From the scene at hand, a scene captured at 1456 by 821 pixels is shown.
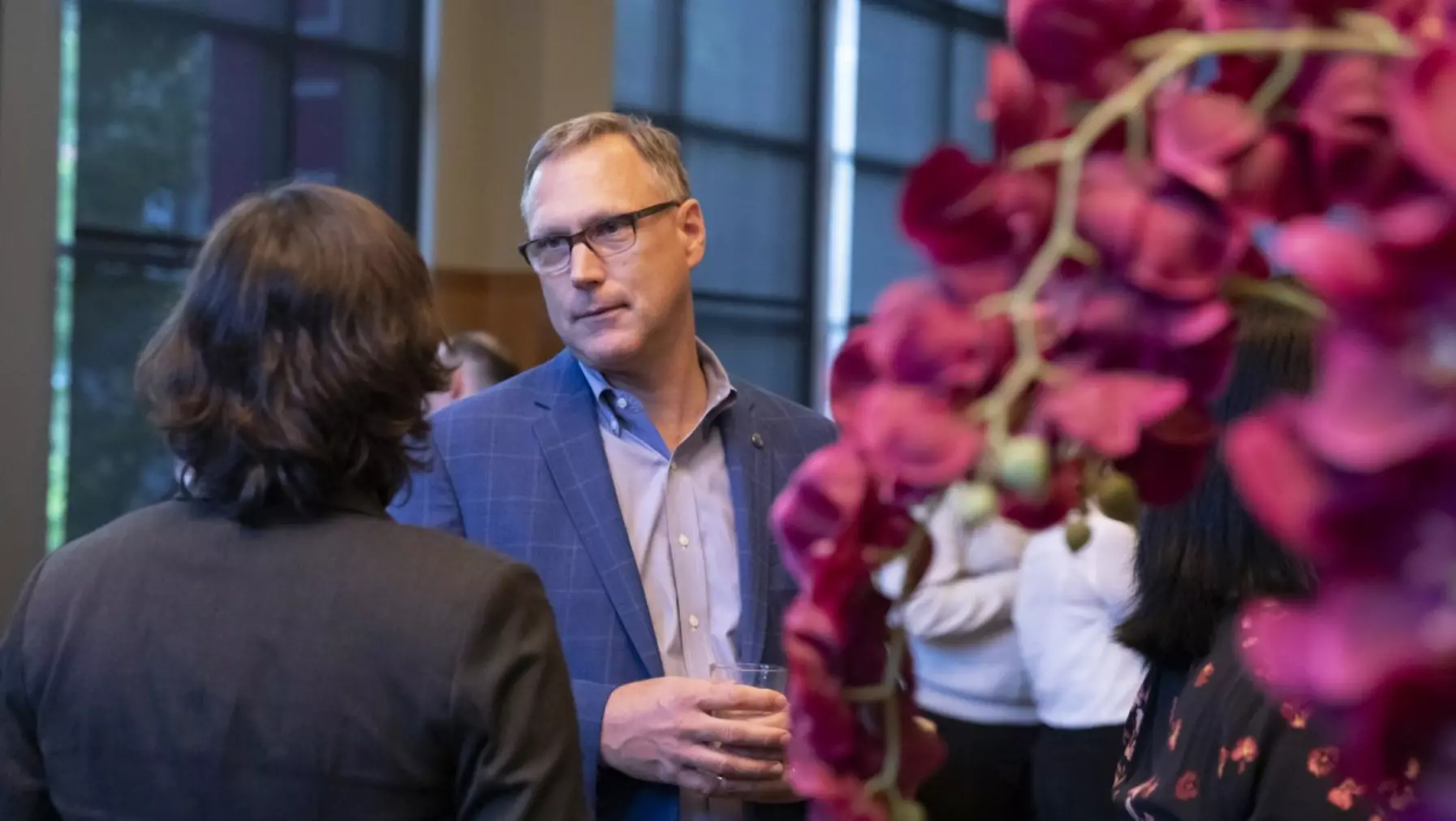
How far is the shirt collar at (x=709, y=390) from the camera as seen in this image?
1.99 m

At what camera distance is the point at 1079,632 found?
118 inches

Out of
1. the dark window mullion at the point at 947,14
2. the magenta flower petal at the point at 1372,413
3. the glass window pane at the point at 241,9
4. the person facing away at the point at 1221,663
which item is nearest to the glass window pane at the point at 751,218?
the dark window mullion at the point at 947,14

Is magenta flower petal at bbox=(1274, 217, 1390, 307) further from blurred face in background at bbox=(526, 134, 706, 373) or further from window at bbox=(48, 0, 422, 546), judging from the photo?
window at bbox=(48, 0, 422, 546)

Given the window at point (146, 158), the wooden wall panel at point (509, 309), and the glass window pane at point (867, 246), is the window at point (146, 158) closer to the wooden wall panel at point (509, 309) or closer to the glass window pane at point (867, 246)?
the wooden wall panel at point (509, 309)

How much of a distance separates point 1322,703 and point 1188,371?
4.0 inches

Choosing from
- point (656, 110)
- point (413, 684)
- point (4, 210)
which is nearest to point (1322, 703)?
point (413, 684)

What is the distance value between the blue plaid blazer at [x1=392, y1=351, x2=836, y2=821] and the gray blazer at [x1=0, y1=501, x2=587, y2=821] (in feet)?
1.47

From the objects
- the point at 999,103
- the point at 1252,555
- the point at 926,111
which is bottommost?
the point at 1252,555

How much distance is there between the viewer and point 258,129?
15.8 feet

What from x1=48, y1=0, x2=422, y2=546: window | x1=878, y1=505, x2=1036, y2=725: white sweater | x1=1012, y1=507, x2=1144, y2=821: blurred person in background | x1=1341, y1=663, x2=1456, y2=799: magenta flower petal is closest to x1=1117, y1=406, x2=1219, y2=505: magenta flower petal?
x1=1341, y1=663, x2=1456, y2=799: magenta flower petal

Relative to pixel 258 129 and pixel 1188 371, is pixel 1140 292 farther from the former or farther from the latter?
pixel 258 129

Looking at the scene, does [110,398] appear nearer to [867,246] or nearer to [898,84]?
[867,246]

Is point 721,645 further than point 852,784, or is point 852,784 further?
point 721,645

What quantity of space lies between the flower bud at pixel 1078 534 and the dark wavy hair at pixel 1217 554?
0.97 meters
